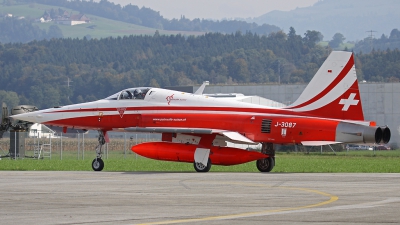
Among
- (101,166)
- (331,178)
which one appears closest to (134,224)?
(331,178)

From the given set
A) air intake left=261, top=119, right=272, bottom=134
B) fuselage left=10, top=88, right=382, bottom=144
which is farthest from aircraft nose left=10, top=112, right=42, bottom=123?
air intake left=261, top=119, right=272, bottom=134

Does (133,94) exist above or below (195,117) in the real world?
above

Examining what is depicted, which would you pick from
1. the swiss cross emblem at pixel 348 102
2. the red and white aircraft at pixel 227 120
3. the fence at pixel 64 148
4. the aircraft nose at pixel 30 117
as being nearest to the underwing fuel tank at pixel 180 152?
the red and white aircraft at pixel 227 120

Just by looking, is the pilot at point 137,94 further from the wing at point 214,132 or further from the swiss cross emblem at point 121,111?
the wing at point 214,132

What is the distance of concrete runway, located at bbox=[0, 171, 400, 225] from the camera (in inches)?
585

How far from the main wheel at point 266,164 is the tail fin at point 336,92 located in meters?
2.27

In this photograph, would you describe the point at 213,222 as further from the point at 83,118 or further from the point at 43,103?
the point at 43,103

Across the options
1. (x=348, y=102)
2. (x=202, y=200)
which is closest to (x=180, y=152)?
(x=348, y=102)

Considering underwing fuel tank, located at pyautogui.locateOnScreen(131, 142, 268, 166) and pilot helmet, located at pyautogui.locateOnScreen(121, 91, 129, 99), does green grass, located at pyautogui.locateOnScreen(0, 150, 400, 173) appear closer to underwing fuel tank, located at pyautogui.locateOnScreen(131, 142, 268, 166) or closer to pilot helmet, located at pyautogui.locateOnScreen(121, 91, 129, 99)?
underwing fuel tank, located at pyautogui.locateOnScreen(131, 142, 268, 166)

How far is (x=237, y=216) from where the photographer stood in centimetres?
1511

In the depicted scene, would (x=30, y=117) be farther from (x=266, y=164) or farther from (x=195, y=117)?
(x=266, y=164)

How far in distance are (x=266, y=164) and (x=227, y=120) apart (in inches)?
81.1

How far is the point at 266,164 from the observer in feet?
96.8

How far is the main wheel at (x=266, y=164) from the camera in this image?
96.6 feet
